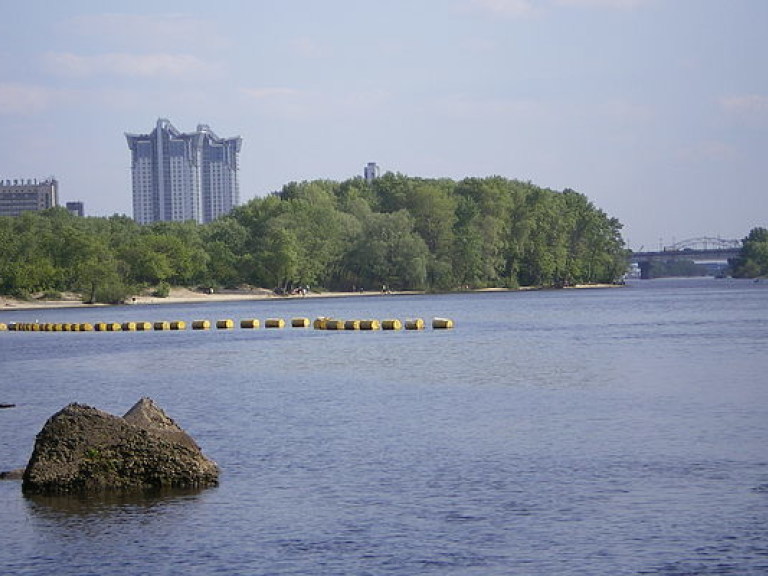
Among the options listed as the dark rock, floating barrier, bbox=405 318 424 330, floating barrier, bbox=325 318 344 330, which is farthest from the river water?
floating barrier, bbox=325 318 344 330

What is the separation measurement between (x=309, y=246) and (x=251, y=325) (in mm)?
73587

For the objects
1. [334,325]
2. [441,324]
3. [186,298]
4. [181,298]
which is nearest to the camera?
[441,324]

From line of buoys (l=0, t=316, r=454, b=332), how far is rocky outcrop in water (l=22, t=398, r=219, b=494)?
206 ft

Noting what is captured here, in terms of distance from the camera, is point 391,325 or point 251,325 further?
point 251,325

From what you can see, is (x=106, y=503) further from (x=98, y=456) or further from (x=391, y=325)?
(x=391, y=325)

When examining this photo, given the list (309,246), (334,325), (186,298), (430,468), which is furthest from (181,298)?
(430,468)

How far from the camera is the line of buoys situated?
88875 millimetres

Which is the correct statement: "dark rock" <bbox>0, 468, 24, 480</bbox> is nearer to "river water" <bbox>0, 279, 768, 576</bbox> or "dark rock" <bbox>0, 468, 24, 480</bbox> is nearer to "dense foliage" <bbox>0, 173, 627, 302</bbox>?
"river water" <bbox>0, 279, 768, 576</bbox>

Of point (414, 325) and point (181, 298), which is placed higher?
point (181, 298)

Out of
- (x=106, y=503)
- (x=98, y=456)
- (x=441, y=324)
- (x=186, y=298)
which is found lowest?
(x=106, y=503)

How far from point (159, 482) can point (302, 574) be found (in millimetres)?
7032

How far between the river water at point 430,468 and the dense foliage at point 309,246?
99459 mm

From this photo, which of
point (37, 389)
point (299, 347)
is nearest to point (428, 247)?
point (299, 347)

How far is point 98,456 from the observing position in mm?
24828
